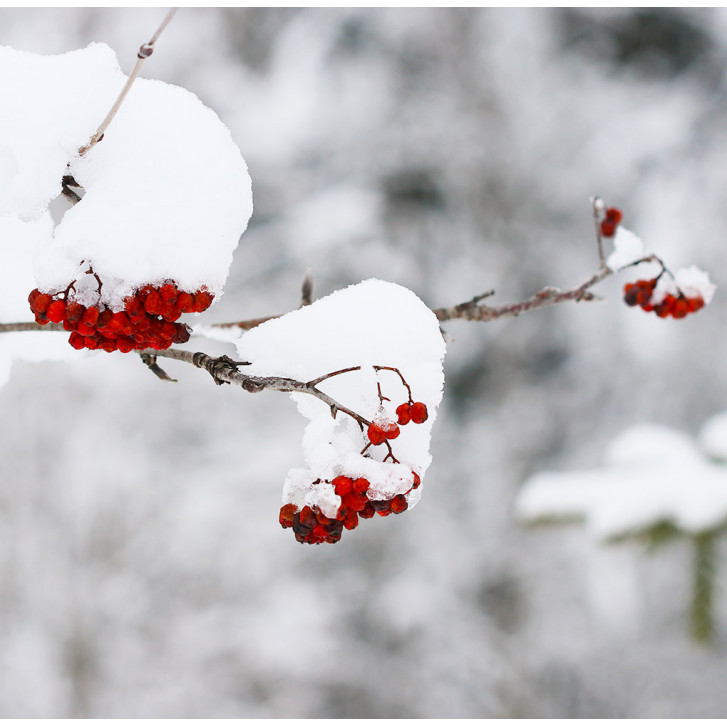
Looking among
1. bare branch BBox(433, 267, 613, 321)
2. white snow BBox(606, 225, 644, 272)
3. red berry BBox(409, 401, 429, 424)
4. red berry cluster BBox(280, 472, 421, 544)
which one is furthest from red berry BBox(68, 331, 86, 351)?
white snow BBox(606, 225, 644, 272)

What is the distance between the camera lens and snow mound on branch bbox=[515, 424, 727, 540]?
146cm

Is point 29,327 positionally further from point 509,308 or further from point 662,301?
point 662,301

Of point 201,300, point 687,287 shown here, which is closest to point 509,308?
point 687,287

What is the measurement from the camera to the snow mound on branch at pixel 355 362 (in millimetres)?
965

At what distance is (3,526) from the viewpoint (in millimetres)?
6434

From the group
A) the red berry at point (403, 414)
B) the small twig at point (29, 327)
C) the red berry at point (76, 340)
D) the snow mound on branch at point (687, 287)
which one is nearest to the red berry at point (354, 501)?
the red berry at point (403, 414)

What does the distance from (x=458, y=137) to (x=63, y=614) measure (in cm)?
673

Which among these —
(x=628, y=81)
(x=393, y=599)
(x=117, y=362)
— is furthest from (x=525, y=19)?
(x=393, y=599)

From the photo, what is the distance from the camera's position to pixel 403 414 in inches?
35.8

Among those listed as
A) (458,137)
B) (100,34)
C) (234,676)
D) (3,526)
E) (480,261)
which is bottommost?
(234,676)

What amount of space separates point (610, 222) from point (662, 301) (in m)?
0.28

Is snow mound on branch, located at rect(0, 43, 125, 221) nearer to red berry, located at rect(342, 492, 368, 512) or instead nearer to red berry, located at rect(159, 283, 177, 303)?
red berry, located at rect(159, 283, 177, 303)

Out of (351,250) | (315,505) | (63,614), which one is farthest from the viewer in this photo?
(351,250)

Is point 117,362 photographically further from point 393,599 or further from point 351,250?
point 393,599
